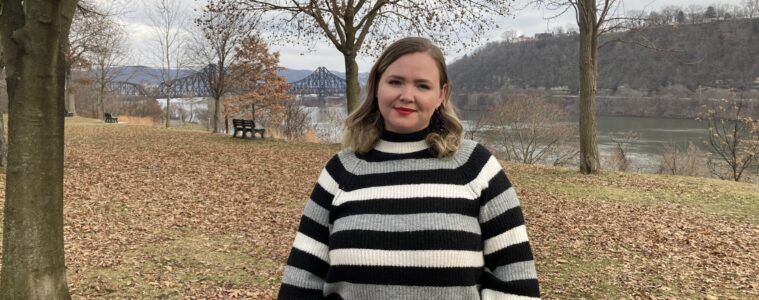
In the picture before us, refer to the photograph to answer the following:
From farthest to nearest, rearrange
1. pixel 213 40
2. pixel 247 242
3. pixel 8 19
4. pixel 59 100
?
pixel 213 40 < pixel 247 242 < pixel 8 19 < pixel 59 100

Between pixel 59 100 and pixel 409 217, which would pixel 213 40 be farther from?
pixel 409 217

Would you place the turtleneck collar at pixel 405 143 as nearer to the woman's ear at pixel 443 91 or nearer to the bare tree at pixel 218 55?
the woman's ear at pixel 443 91

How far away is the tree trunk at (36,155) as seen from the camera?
323 centimetres

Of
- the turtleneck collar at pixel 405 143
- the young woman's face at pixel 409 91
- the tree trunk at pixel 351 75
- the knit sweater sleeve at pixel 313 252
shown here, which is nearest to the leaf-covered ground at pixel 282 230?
the knit sweater sleeve at pixel 313 252

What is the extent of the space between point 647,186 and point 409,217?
10.5 m

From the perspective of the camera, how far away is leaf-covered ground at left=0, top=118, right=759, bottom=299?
15.7 ft

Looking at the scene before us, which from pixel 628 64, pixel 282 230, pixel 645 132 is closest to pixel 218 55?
pixel 282 230

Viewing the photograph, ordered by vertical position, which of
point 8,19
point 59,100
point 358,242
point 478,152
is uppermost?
point 8,19

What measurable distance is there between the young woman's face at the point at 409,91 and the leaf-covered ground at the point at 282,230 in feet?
10.7

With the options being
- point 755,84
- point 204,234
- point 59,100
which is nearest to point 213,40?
point 204,234

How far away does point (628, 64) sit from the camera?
183 ft

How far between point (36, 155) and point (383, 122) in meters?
2.67

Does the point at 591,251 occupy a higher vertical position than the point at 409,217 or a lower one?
lower

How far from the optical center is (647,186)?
10.6 m
